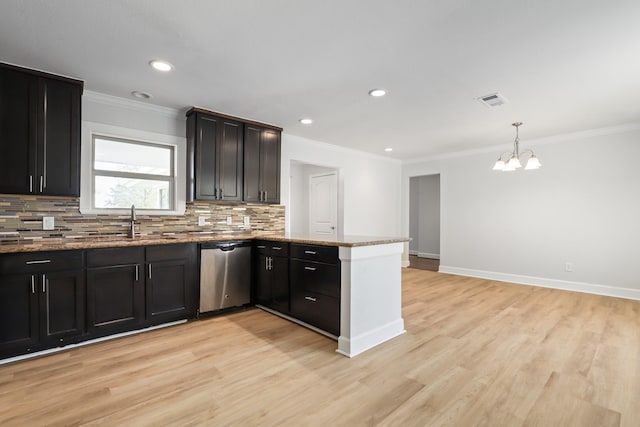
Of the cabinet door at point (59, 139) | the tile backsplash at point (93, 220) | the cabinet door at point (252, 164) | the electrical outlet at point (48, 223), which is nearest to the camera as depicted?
the cabinet door at point (59, 139)

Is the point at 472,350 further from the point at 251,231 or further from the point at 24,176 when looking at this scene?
the point at 24,176

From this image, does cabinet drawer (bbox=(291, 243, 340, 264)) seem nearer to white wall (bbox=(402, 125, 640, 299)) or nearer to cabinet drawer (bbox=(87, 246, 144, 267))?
cabinet drawer (bbox=(87, 246, 144, 267))

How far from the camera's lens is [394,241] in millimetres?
2869

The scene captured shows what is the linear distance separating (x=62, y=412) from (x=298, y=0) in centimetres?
277

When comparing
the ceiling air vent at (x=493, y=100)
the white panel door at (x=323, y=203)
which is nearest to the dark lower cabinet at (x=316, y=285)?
the ceiling air vent at (x=493, y=100)

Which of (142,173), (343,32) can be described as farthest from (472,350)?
(142,173)

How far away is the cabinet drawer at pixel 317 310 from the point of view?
2729mm

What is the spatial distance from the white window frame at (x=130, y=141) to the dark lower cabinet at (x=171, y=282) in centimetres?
70

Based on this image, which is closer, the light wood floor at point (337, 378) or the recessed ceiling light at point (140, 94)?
the light wood floor at point (337, 378)

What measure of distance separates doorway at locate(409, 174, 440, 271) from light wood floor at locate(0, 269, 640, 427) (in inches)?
194

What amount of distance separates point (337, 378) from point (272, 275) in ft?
5.11

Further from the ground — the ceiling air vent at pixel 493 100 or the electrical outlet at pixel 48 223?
the ceiling air vent at pixel 493 100

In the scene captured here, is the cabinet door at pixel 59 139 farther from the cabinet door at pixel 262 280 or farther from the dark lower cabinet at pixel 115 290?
the cabinet door at pixel 262 280

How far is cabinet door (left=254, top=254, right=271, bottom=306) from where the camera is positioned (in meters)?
3.57
